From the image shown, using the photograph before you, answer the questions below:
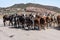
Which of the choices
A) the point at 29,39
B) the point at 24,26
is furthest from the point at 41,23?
the point at 29,39

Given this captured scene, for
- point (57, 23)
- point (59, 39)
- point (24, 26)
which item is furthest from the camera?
point (57, 23)

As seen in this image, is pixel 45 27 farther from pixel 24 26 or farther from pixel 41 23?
pixel 24 26

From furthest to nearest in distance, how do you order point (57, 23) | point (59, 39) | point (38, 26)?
point (57, 23)
point (38, 26)
point (59, 39)

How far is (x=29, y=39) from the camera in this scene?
14.5 metres

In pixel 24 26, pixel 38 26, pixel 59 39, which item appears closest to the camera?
pixel 59 39

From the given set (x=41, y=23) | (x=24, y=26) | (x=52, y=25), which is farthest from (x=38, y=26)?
(x=52, y=25)

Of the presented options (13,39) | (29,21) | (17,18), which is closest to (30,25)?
(29,21)

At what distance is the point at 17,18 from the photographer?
2419 cm

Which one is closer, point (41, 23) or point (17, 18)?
point (41, 23)

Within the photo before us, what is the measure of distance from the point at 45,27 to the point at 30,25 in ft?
4.42

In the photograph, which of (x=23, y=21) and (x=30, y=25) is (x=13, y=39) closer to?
(x=30, y=25)

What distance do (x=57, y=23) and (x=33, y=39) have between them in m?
9.88

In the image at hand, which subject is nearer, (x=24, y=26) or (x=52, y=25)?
(x=24, y=26)

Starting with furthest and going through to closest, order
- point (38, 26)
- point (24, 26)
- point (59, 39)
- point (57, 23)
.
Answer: point (57, 23) < point (24, 26) < point (38, 26) < point (59, 39)
